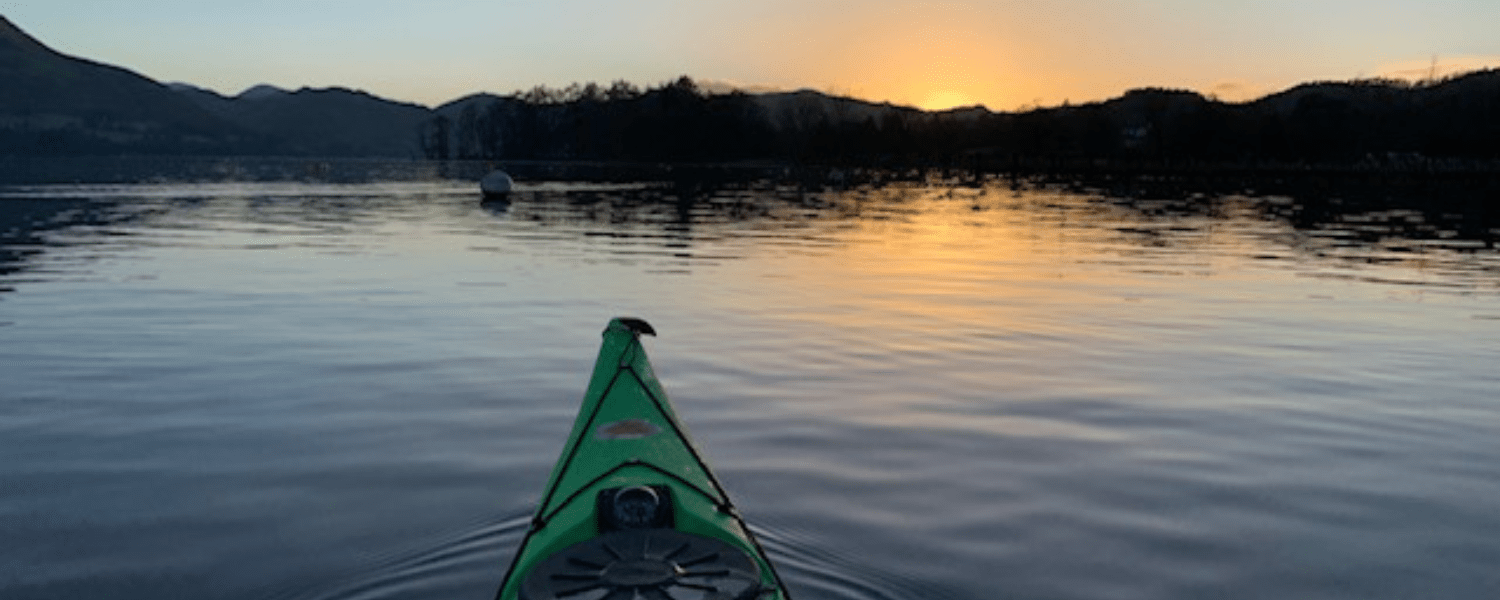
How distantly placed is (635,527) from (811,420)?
6208 millimetres

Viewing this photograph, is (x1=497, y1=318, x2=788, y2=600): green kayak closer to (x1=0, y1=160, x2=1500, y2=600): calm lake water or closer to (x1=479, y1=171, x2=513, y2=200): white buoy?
(x1=0, y1=160, x2=1500, y2=600): calm lake water

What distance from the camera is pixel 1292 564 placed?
25.4 feet

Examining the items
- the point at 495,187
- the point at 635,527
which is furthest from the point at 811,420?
the point at 495,187

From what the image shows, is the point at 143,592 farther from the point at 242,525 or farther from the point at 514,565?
the point at 514,565

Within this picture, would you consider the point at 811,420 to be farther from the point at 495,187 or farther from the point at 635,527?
the point at 495,187

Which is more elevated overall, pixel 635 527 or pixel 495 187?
pixel 495 187

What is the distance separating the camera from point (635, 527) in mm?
5797

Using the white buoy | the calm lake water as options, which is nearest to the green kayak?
the calm lake water

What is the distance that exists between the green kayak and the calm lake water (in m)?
1.20

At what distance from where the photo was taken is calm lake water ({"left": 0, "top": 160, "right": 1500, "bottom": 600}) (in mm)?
7680

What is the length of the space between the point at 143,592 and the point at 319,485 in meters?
2.37

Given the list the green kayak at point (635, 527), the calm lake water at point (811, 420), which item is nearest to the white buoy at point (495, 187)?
the calm lake water at point (811, 420)

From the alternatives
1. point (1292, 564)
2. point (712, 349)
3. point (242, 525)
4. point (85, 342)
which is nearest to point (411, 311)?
point (85, 342)

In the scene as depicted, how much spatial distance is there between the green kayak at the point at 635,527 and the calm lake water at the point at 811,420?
3.94 ft
